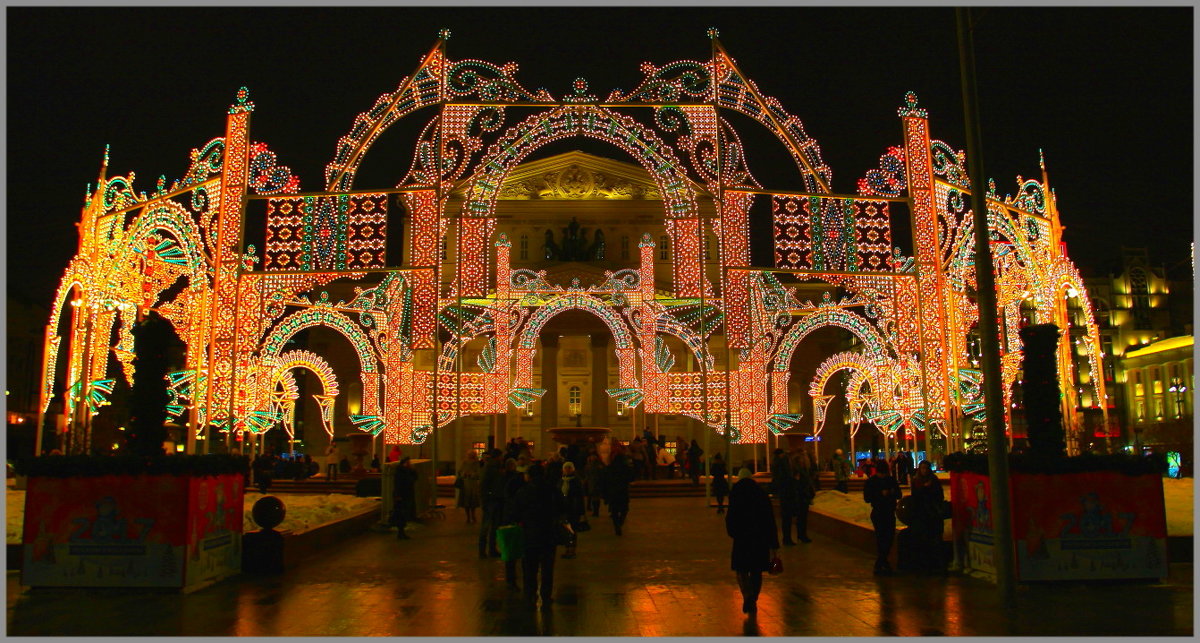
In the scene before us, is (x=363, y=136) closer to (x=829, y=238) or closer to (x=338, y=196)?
(x=338, y=196)

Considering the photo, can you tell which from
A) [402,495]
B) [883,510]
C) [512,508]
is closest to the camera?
[512,508]

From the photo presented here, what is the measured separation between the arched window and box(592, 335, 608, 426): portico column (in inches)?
154

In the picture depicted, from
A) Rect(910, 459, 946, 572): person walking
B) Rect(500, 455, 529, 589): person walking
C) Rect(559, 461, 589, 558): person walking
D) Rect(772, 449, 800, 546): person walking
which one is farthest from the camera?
Rect(772, 449, 800, 546): person walking

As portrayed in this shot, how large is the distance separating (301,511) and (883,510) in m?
10.3

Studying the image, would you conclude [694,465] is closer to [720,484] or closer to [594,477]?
[720,484]

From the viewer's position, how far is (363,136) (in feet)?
73.7

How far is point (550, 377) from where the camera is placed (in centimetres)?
5262

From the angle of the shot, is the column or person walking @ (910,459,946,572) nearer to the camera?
person walking @ (910,459,946,572)

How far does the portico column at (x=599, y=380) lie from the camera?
2030 inches

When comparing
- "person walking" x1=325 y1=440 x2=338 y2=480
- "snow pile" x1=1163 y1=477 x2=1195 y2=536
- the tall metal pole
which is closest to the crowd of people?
the tall metal pole

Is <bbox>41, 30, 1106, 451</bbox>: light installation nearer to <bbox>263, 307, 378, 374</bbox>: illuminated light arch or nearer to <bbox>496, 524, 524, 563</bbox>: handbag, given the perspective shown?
<bbox>263, 307, 378, 374</bbox>: illuminated light arch

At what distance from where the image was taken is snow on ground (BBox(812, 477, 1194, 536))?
1614 centimetres

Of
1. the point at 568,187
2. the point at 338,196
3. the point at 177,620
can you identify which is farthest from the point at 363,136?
the point at 568,187

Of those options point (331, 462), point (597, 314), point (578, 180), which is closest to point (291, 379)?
point (331, 462)
